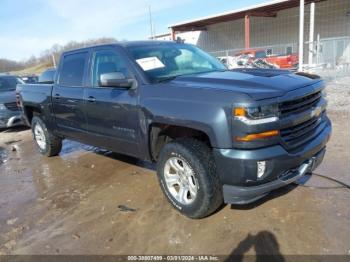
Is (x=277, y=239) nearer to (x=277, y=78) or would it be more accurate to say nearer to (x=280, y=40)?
(x=277, y=78)

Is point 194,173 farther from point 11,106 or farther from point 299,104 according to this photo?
point 11,106

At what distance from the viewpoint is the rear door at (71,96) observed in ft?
15.9

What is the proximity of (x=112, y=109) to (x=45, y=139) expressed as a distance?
2803 millimetres

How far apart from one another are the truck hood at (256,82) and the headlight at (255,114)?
10cm

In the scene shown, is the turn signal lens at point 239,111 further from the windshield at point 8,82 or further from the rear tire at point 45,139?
the windshield at point 8,82

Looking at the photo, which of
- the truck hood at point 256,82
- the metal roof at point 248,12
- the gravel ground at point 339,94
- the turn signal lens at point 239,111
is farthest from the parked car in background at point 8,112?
the metal roof at point 248,12

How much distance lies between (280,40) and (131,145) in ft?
85.6

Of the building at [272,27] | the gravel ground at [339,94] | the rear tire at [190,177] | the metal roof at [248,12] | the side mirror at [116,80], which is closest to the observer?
the rear tire at [190,177]

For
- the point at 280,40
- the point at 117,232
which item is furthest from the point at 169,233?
the point at 280,40

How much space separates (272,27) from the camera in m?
27.6

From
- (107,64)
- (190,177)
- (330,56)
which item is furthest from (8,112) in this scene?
(330,56)

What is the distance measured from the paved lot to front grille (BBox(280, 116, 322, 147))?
0.86 metres

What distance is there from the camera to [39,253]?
10.6 ft

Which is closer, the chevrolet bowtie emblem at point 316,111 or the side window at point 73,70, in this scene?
the chevrolet bowtie emblem at point 316,111
